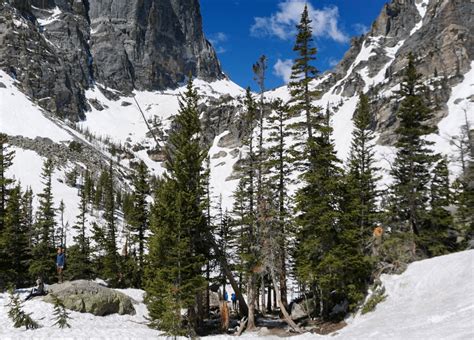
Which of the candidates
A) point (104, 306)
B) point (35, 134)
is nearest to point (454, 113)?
point (104, 306)

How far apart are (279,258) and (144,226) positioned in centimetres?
1753

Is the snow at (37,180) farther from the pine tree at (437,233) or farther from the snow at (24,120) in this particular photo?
the pine tree at (437,233)

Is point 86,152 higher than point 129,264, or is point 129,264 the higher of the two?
point 86,152

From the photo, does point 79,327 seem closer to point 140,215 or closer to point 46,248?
point 46,248

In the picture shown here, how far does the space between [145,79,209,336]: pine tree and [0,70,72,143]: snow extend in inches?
5670

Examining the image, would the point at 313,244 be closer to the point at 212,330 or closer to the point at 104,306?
the point at 212,330

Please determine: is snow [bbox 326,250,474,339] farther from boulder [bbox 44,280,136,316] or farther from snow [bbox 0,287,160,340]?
boulder [bbox 44,280,136,316]

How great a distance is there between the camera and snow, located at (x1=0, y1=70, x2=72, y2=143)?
150375 millimetres

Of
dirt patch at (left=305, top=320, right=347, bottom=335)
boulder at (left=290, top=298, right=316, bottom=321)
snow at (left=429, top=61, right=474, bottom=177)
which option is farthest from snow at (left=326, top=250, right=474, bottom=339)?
snow at (left=429, top=61, right=474, bottom=177)

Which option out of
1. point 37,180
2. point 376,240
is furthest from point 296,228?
point 37,180

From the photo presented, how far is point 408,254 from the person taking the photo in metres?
21.4

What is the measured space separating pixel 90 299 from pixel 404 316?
18.0m

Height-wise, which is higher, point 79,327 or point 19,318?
point 19,318

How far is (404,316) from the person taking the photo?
1545 cm
